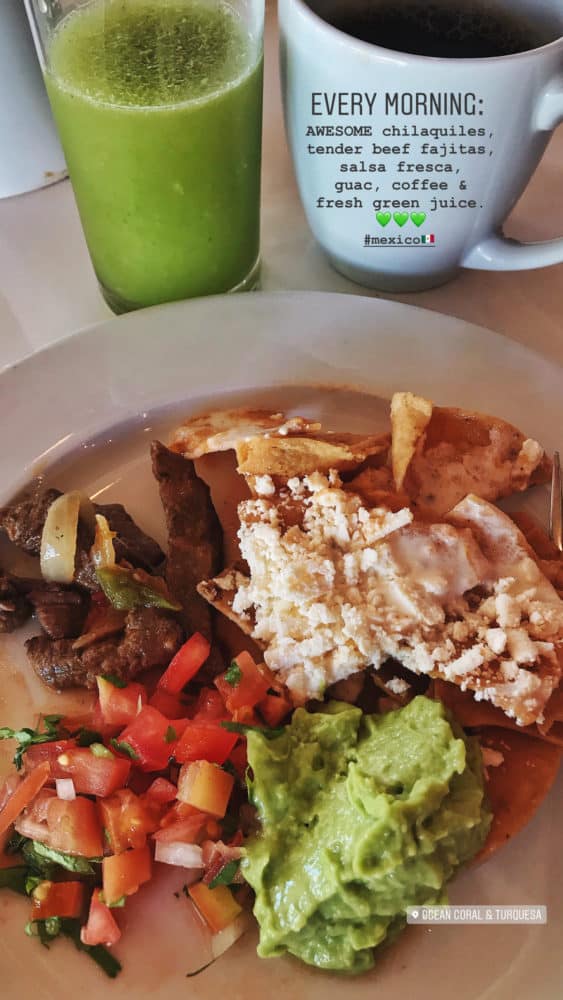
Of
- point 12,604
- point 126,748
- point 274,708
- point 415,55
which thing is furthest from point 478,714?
point 415,55

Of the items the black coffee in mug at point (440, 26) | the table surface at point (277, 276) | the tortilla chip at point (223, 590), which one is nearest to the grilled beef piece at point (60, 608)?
the tortilla chip at point (223, 590)

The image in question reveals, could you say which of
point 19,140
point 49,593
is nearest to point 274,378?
point 49,593

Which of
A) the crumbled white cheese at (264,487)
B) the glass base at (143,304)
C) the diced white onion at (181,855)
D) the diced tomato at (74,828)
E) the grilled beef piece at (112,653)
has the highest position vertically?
the glass base at (143,304)

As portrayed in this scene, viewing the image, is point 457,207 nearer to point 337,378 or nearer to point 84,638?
point 337,378

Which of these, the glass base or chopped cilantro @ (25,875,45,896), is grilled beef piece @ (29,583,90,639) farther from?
the glass base

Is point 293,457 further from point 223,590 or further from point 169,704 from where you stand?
point 169,704

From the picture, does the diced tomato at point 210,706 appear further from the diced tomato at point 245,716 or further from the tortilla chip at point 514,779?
the tortilla chip at point 514,779
